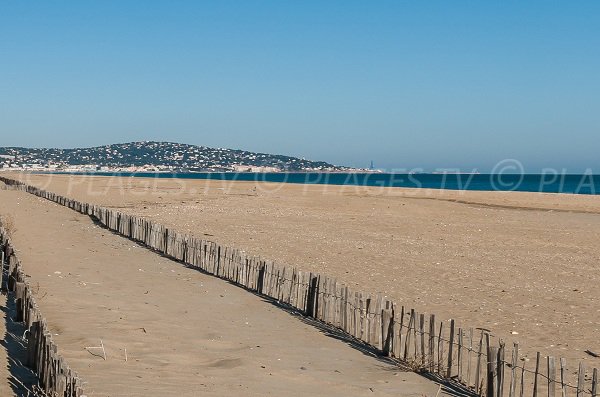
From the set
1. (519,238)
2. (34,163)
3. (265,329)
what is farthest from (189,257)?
(34,163)

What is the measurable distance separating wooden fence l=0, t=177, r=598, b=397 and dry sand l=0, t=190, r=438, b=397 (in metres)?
0.27

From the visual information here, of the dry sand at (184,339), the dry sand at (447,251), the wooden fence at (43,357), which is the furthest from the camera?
the dry sand at (447,251)

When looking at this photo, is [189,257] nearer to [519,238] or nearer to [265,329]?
[265,329]

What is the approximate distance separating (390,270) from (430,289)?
2.23 m

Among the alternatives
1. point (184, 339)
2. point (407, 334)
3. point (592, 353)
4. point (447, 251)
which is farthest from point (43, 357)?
point (447, 251)

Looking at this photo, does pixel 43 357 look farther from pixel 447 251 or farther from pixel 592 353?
pixel 447 251

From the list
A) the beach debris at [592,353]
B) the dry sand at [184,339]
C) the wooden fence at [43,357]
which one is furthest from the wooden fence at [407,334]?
the wooden fence at [43,357]

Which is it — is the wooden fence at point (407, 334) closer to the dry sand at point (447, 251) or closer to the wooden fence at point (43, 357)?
the dry sand at point (447, 251)

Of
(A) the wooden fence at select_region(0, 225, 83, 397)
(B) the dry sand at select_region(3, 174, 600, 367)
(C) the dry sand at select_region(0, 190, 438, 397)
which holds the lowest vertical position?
(C) the dry sand at select_region(0, 190, 438, 397)

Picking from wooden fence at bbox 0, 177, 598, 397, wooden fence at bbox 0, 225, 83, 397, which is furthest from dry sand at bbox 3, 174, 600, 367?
wooden fence at bbox 0, 225, 83, 397

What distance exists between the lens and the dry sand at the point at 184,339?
733 cm

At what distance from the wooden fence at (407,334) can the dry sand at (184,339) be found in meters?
0.27

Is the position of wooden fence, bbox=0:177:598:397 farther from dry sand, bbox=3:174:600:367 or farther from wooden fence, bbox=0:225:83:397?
wooden fence, bbox=0:225:83:397

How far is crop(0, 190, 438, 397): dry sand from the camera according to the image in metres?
7.33
